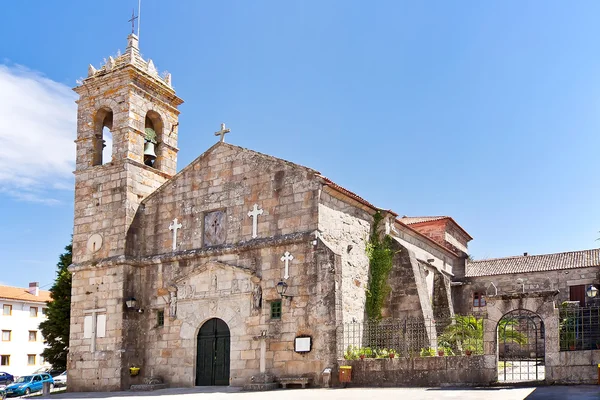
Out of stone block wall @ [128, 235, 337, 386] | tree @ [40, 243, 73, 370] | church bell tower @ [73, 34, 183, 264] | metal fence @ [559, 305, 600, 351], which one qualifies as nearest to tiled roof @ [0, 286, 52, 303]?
tree @ [40, 243, 73, 370]

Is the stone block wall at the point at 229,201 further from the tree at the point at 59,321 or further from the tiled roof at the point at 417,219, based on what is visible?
the tiled roof at the point at 417,219

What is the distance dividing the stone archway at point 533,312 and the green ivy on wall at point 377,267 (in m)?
5.31

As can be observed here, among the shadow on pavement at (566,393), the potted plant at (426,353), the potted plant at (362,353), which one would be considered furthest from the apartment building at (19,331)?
the shadow on pavement at (566,393)

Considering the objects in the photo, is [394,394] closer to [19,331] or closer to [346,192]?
[346,192]

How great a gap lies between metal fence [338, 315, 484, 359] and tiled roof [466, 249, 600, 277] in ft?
34.3

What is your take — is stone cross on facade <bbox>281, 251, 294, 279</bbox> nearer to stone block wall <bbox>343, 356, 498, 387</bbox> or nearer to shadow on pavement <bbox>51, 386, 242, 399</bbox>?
stone block wall <bbox>343, 356, 498, 387</bbox>

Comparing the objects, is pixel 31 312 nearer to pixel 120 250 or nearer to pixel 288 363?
pixel 120 250

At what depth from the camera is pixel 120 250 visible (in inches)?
862

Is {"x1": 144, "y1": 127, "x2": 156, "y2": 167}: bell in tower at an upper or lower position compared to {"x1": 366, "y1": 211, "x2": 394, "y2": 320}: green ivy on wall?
upper

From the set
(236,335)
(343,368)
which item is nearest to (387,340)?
(343,368)

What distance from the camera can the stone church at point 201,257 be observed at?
18.6 m

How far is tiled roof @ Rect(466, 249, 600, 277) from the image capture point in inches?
1126

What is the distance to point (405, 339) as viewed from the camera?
1755 centimetres

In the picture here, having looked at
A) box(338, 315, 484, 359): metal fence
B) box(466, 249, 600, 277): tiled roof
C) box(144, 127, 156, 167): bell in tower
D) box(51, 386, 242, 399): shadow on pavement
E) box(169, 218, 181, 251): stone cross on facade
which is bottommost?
box(51, 386, 242, 399): shadow on pavement
